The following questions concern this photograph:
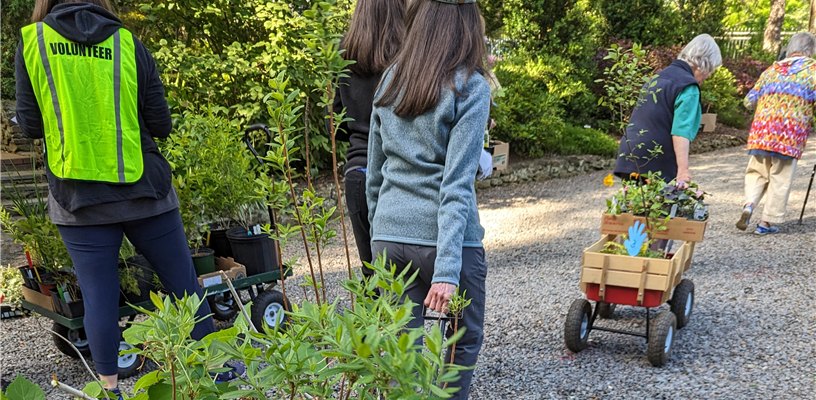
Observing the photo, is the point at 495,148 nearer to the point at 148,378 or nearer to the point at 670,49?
the point at 670,49

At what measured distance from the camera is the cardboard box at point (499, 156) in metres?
8.43

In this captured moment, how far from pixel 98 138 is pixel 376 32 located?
1.14 metres

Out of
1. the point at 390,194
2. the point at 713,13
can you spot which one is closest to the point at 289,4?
the point at 390,194

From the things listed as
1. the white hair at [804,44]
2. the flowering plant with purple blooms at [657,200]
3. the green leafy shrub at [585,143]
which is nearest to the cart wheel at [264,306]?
the flowering plant with purple blooms at [657,200]

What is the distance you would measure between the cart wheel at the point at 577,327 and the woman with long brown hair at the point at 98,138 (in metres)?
2.12

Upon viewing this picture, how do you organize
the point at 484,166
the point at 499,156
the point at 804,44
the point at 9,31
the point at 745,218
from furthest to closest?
1. the point at 499,156
2. the point at 9,31
3. the point at 745,218
4. the point at 804,44
5. the point at 484,166

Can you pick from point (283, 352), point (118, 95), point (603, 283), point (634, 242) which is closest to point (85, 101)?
point (118, 95)

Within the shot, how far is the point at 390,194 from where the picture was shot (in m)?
1.97

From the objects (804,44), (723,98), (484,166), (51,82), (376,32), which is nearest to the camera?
(484,166)

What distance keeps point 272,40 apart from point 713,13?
1195 cm

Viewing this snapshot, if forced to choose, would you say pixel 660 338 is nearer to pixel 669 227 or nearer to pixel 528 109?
pixel 669 227

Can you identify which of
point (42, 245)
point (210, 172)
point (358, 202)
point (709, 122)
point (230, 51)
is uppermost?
point (230, 51)

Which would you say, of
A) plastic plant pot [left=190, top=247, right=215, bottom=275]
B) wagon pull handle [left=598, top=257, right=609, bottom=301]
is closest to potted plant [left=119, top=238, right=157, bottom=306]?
plastic plant pot [left=190, top=247, right=215, bottom=275]

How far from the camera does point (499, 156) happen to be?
8.49 m
